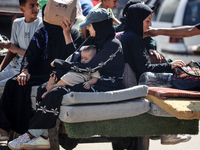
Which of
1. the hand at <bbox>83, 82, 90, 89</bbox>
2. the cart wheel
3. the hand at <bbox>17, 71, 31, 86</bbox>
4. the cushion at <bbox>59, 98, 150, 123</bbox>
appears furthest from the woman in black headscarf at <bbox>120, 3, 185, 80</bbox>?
the hand at <bbox>17, 71, 31, 86</bbox>

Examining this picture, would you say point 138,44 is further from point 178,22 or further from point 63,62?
point 178,22

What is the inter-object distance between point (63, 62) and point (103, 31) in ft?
1.45

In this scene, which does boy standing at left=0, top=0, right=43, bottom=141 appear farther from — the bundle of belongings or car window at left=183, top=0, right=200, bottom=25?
car window at left=183, top=0, right=200, bottom=25

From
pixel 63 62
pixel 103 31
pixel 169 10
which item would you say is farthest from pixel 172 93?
pixel 169 10

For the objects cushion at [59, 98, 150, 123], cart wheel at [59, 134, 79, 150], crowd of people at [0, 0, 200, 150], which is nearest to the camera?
cushion at [59, 98, 150, 123]

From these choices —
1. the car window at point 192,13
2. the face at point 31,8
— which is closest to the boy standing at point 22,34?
the face at point 31,8

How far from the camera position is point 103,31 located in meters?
3.62

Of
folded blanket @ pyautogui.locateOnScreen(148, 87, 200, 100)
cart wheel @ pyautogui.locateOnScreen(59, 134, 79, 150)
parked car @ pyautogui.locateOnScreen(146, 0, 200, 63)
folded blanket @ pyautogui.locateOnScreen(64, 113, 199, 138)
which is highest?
folded blanket @ pyautogui.locateOnScreen(148, 87, 200, 100)

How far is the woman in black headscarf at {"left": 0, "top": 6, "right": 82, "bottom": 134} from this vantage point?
13.7 ft

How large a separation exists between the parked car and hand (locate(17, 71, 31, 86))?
4774 mm

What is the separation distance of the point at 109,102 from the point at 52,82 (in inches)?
22.0

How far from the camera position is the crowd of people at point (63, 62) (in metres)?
3.51

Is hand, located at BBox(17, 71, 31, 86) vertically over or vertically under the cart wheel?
over

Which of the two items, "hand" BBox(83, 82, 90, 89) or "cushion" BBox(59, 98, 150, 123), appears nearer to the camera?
"cushion" BBox(59, 98, 150, 123)
